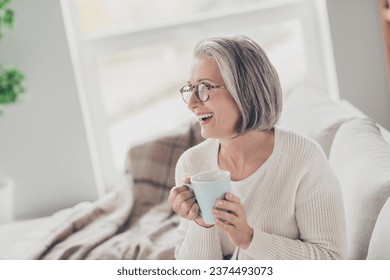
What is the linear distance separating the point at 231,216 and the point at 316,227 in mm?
166

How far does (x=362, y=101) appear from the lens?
6.34 feet

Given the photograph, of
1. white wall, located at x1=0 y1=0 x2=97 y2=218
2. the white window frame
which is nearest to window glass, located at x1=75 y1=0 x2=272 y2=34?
the white window frame

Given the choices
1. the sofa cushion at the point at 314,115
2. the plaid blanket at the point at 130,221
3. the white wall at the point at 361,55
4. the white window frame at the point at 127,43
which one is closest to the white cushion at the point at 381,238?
the sofa cushion at the point at 314,115

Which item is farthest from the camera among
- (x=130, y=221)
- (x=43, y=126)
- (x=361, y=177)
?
(x=43, y=126)

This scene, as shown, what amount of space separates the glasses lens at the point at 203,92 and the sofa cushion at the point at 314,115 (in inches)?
23.3

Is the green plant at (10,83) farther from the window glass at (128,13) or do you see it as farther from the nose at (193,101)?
the nose at (193,101)

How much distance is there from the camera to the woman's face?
83cm

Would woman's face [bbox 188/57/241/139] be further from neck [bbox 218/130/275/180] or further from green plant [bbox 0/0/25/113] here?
green plant [bbox 0/0/25/113]

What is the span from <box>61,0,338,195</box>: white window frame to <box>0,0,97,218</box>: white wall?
0.04 m

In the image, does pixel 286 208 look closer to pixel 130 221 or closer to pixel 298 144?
pixel 298 144

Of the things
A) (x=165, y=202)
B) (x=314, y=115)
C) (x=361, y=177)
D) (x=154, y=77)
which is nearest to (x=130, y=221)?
(x=165, y=202)

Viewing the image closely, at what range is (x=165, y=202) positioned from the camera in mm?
1813
